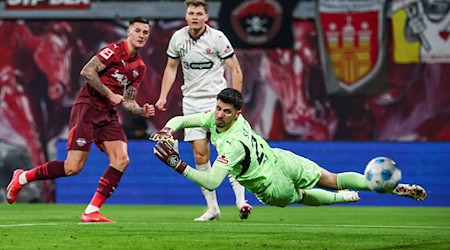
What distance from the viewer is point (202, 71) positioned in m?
11.1

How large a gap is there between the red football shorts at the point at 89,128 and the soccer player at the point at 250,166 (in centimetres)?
168

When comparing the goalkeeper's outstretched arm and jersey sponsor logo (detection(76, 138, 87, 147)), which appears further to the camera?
jersey sponsor logo (detection(76, 138, 87, 147))

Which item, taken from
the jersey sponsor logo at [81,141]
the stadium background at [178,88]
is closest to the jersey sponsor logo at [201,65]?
the jersey sponsor logo at [81,141]

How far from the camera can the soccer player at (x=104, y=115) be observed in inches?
398

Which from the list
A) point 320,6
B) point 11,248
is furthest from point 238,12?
point 11,248

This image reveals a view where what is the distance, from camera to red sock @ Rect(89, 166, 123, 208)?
1004 centimetres

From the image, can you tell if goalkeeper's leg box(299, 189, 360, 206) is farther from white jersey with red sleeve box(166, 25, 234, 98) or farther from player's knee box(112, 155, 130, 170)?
white jersey with red sleeve box(166, 25, 234, 98)

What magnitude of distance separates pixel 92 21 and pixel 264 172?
32.7ft

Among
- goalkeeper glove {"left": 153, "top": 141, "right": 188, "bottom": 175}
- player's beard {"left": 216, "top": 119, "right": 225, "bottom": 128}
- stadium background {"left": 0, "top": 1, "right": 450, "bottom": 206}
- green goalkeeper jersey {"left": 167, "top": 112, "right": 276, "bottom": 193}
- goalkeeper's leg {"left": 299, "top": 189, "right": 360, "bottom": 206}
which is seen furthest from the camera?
stadium background {"left": 0, "top": 1, "right": 450, "bottom": 206}

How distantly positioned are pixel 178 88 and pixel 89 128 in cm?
773

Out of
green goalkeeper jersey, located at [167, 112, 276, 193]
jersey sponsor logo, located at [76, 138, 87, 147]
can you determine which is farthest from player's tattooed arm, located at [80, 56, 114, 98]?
green goalkeeper jersey, located at [167, 112, 276, 193]

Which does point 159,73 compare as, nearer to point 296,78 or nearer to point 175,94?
point 175,94

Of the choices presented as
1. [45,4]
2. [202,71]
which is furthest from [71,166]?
[45,4]

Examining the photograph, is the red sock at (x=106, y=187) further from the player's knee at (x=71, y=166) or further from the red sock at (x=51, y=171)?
the red sock at (x=51, y=171)
